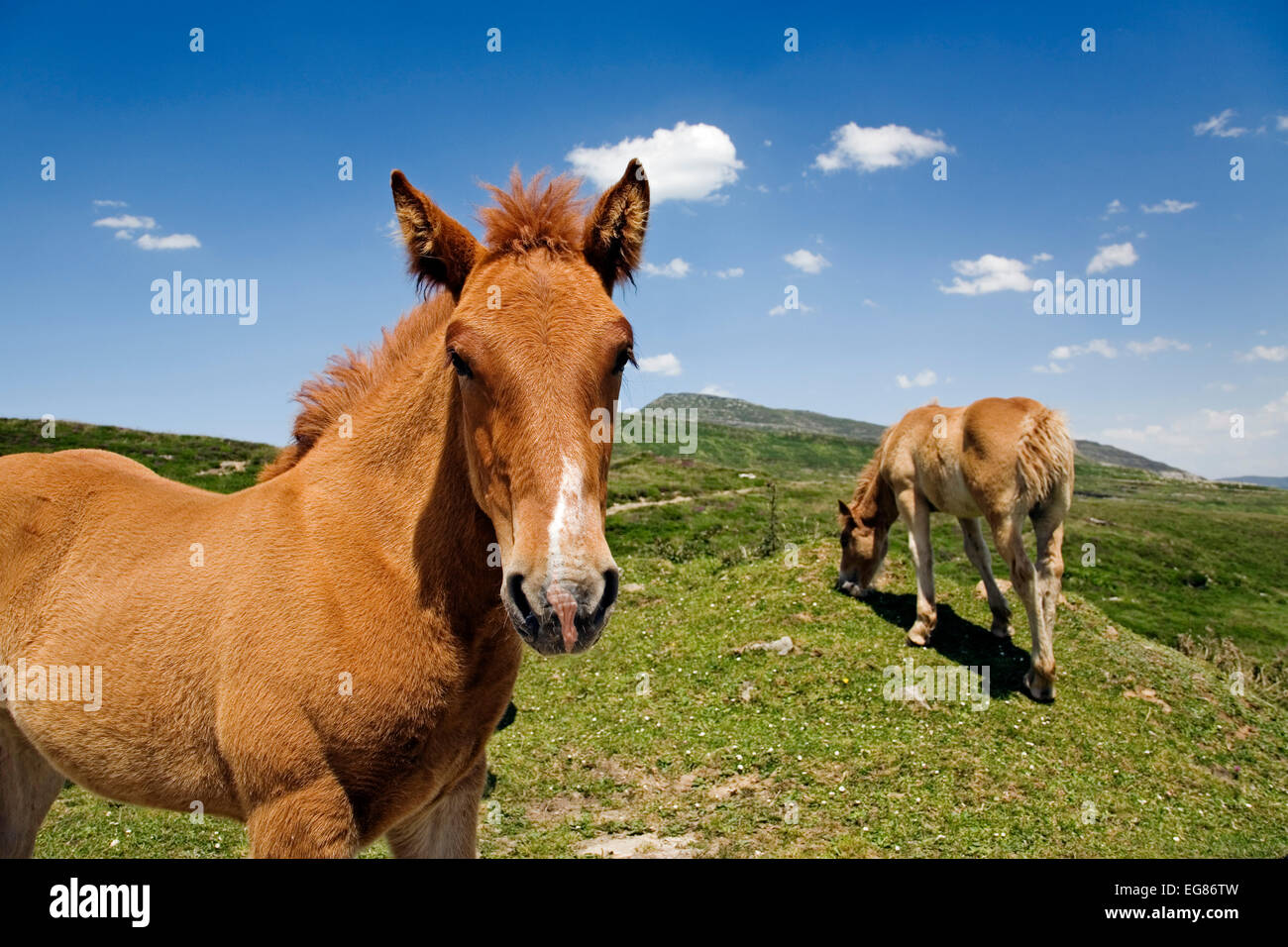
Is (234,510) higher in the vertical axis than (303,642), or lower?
higher

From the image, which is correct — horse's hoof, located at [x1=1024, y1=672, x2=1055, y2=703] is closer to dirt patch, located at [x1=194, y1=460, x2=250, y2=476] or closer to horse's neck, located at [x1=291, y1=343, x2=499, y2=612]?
horse's neck, located at [x1=291, y1=343, x2=499, y2=612]

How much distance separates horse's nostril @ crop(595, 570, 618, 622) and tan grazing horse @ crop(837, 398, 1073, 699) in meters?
10.00

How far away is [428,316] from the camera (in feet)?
11.9

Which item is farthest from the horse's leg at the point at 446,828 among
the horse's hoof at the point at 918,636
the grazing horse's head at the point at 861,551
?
the grazing horse's head at the point at 861,551

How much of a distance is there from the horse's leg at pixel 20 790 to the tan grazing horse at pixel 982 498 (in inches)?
450

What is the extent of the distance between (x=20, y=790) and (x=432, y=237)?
170 inches

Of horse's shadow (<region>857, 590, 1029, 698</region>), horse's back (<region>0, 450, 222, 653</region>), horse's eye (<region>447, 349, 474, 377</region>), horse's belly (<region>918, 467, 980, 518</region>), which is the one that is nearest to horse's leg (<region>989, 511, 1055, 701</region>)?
horse's shadow (<region>857, 590, 1029, 698</region>)

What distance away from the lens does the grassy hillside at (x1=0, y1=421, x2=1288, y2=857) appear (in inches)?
300

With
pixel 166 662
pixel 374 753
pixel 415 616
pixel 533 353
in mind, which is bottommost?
pixel 374 753
